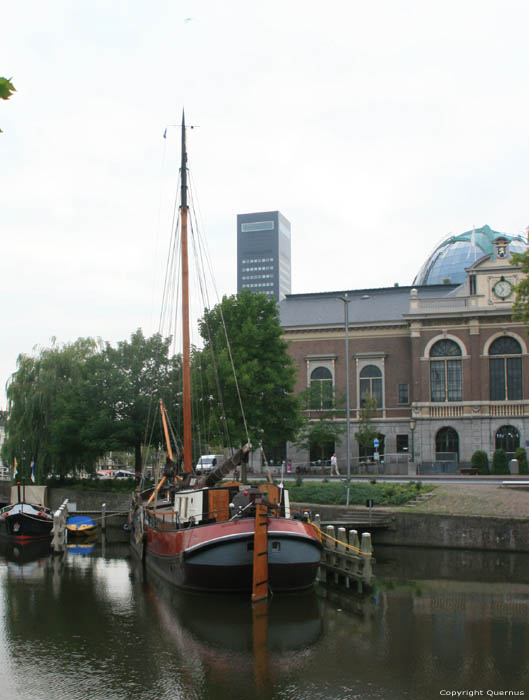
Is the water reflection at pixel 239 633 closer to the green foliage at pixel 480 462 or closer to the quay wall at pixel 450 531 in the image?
the quay wall at pixel 450 531

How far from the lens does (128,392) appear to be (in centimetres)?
4994

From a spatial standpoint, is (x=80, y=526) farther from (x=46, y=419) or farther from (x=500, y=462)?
(x=500, y=462)

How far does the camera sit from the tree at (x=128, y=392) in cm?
4891

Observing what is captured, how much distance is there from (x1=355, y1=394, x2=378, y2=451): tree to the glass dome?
100 feet

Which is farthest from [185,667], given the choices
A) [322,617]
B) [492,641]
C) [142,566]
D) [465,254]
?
[465,254]

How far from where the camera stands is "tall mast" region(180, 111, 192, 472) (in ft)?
102

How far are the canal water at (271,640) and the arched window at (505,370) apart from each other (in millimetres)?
30179

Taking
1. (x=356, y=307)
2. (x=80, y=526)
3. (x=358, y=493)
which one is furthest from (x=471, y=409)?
(x=80, y=526)

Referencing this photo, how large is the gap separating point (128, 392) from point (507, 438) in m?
28.7

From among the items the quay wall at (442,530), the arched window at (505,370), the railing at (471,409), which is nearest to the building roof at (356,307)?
the railing at (471,409)

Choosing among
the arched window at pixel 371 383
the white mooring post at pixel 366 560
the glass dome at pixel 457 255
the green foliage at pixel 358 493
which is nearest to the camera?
the white mooring post at pixel 366 560

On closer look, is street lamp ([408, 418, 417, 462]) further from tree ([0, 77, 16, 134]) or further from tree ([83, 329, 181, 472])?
tree ([0, 77, 16, 134])

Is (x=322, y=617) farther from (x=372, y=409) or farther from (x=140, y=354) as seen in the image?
(x=372, y=409)

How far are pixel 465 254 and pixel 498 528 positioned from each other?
5854 centimetres
